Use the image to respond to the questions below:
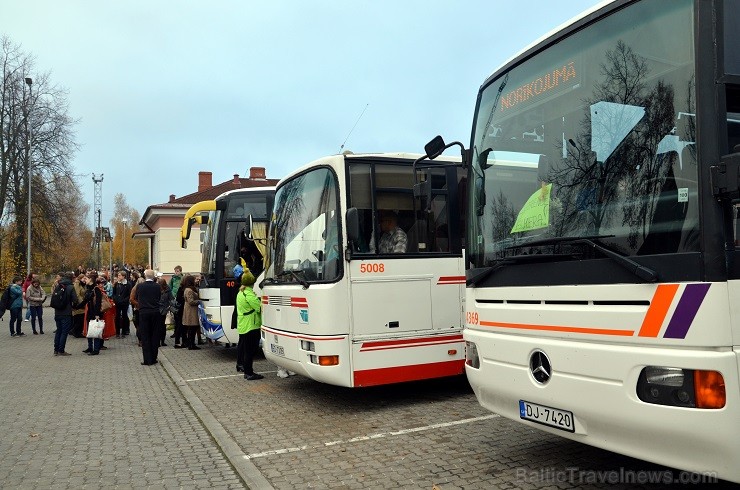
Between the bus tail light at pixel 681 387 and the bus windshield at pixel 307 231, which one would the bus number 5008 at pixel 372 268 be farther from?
the bus tail light at pixel 681 387

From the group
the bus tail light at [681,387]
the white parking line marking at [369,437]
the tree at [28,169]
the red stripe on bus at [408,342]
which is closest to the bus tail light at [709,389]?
the bus tail light at [681,387]

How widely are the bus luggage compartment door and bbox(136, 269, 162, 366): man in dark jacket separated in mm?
6573

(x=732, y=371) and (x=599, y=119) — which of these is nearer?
(x=732, y=371)

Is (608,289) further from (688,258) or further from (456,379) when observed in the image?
(456,379)

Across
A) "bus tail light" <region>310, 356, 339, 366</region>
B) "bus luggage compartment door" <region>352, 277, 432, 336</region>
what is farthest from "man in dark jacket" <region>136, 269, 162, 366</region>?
"bus luggage compartment door" <region>352, 277, 432, 336</region>

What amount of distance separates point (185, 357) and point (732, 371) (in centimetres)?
1218

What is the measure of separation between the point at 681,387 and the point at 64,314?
13.6 meters

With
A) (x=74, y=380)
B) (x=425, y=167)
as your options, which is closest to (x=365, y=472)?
(x=425, y=167)

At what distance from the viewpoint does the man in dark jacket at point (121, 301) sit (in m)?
17.9

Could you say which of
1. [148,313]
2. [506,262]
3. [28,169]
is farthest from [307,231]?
[28,169]

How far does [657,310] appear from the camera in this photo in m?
3.30

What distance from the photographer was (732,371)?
2984 mm

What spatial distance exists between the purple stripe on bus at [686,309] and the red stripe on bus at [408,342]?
171 inches

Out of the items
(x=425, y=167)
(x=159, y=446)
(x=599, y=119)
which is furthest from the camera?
(x=425, y=167)
